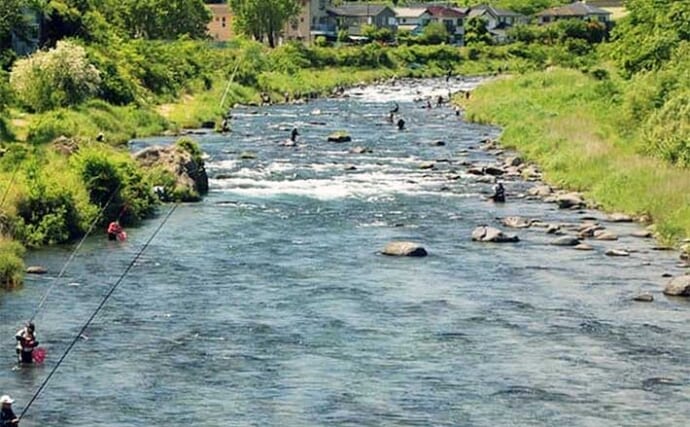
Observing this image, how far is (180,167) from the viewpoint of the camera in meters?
53.4

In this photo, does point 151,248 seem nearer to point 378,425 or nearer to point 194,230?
point 194,230

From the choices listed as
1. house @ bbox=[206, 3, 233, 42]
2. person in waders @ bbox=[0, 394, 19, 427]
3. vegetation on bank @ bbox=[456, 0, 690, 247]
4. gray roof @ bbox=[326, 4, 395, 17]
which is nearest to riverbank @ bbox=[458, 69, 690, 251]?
vegetation on bank @ bbox=[456, 0, 690, 247]

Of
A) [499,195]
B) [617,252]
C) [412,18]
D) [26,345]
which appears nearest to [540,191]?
[499,195]

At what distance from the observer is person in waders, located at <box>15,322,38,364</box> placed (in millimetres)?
28812

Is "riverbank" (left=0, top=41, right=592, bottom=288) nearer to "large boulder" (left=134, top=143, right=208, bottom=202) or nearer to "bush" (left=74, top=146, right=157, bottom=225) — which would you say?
"bush" (left=74, top=146, right=157, bottom=225)

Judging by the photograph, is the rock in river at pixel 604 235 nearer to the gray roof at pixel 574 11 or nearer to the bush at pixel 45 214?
the bush at pixel 45 214

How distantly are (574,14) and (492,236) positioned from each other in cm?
14669

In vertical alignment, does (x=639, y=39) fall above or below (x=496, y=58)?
above

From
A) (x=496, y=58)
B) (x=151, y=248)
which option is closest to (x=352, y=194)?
(x=151, y=248)

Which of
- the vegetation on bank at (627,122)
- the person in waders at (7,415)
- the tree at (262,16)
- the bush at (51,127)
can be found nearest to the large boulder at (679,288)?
the vegetation on bank at (627,122)

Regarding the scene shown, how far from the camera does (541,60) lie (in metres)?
141

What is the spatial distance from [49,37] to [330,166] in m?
34.0

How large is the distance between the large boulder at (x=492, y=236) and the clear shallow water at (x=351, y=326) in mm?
539

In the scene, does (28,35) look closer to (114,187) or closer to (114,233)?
(114,187)
